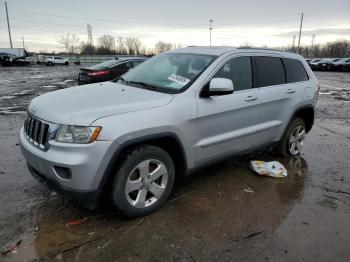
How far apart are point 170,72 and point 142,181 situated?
1.52m

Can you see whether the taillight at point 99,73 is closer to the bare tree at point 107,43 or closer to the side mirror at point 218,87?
the side mirror at point 218,87

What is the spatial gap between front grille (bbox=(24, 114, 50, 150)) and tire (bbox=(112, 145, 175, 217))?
0.77 metres

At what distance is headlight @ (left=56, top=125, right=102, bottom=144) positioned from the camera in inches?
112

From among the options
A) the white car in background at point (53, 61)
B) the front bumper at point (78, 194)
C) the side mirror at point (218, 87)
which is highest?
the side mirror at point (218, 87)

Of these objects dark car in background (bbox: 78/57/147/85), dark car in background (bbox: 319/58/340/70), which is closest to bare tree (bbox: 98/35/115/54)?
dark car in background (bbox: 319/58/340/70)

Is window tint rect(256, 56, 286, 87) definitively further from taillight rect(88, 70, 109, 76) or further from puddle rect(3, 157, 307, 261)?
taillight rect(88, 70, 109, 76)

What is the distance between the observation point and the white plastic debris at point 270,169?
4671mm

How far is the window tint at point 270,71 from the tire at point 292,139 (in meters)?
0.83

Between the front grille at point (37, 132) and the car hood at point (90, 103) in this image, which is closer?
the car hood at point (90, 103)

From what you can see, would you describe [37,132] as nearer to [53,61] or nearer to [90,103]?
[90,103]

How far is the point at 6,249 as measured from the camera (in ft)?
9.43

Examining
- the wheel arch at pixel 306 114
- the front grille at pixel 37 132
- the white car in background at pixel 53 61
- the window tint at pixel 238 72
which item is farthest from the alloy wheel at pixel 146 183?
the white car in background at pixel 53 61

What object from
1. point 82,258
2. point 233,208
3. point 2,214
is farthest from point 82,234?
point 233,208

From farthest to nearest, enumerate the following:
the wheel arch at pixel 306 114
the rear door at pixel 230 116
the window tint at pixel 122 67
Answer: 1. the window tint at pixel 122 67
2. the wheel arch at pixel 306 114
3. the rear door at pixel 230 116
